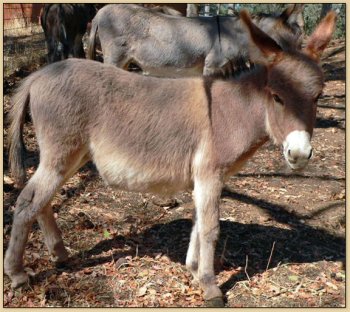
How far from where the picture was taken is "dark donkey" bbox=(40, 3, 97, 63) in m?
→ 6.14

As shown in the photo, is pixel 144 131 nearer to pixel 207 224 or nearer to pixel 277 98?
pixel 207 224

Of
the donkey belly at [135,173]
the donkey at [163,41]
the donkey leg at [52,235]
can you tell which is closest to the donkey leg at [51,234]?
the donkey leg at [52,235]

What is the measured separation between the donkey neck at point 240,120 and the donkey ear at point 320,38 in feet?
1.12

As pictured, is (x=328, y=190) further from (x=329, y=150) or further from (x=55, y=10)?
(x=55, y=10)

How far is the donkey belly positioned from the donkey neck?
34 cm

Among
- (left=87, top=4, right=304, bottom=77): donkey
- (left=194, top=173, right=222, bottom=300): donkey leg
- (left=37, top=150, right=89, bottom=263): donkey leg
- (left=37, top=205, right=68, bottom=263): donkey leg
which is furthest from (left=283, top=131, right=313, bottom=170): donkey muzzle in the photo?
(left=87, top=4, right=304, bottom=77): donkey

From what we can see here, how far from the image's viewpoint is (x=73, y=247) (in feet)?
11.8

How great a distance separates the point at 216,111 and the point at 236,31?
155 inches

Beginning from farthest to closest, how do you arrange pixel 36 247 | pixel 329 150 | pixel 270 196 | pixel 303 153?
pixel 329 150 < pixel 270 196 < pixel 36 247 < pixel 303 153

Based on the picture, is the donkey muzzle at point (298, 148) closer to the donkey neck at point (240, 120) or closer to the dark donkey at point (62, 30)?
the donkey neck at point (240, 120)

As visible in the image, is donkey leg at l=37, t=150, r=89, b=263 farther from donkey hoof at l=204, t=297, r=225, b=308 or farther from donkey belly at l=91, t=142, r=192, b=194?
donkey hoof at l=204, t=297, r=225, b=308

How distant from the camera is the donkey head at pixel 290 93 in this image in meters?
2.63

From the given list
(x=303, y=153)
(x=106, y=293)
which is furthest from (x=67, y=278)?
(x=303, y=153)

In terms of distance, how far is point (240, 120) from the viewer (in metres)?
2.94
